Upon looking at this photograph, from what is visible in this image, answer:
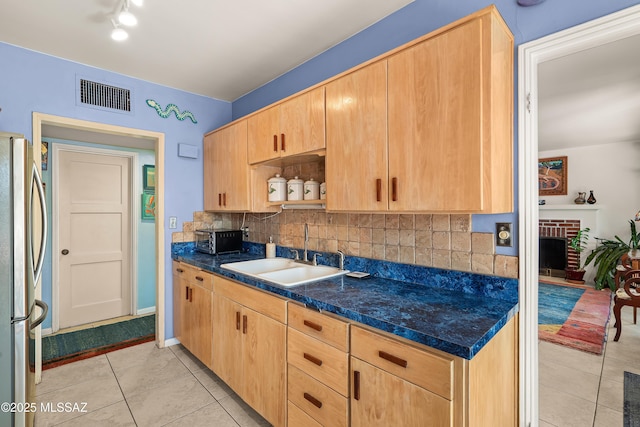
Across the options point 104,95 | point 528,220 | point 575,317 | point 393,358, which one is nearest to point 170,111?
point 104,95

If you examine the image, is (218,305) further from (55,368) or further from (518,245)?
(518,245)

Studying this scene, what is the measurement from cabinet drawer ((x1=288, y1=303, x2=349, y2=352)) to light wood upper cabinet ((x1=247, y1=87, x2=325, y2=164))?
98 centimetres

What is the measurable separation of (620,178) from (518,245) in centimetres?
573

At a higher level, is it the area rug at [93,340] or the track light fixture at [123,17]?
the track light fixture at [123,17]

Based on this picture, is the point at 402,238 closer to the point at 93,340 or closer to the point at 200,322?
the point at 200,322

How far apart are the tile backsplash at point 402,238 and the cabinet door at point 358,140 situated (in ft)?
1.13

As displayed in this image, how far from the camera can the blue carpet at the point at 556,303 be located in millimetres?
3729

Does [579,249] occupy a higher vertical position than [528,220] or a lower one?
lower

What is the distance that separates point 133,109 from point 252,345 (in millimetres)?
2349

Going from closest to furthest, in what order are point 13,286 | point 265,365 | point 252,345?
point 13,286
point 265,365
point 252,345

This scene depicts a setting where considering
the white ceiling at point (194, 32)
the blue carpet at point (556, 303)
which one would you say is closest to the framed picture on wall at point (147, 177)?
the white ceiling at point (194, 32)

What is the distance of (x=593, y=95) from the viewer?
3145mm

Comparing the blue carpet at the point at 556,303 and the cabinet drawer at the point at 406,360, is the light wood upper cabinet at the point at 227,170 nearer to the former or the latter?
the cabinet drawer at the point at 406,360

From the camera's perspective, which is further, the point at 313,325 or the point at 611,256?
the point at 611,256
